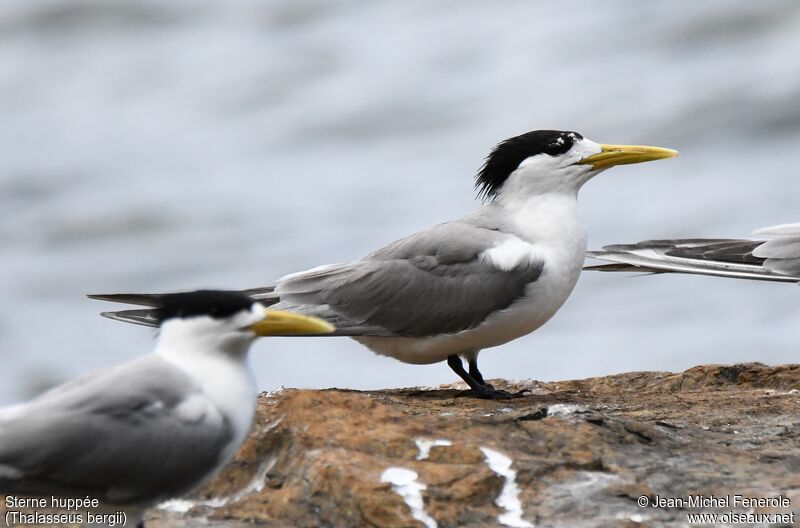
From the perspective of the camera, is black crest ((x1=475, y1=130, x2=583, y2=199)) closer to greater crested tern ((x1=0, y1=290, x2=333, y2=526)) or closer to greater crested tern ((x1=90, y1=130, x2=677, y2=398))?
greater crested tern ((x1=90, y1=130, x2=677, y2=398))

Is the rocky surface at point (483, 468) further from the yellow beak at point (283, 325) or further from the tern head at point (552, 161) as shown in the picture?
the tern head at point (552, 161)

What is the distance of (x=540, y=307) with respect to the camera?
267 inches

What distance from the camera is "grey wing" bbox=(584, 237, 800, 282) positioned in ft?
25.4

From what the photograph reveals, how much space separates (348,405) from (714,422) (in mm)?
1449

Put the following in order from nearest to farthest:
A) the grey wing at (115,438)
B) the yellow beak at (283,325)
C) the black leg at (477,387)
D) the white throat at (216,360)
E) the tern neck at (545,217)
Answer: the grey wing at (115,438) < the white throat at (216,360) < the yellow beak at (283,325) < the black leg at (477,387) < the tern neck at (545,217)

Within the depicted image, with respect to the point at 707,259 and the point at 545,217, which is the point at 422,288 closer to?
the point at 545,217

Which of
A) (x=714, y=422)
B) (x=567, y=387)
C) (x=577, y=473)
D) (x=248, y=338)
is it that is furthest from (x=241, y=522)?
(x=567, y=387)

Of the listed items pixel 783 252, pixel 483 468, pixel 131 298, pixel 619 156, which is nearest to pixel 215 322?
pixel 483 468

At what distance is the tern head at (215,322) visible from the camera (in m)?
4.62

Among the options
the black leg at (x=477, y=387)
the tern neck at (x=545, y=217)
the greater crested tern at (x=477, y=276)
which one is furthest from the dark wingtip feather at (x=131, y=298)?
the tern neck at (x=545, y=217)

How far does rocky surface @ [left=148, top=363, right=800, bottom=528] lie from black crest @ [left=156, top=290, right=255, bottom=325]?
2.35 feet

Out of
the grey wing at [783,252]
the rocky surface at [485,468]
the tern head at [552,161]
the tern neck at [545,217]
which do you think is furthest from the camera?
the grey wing at [783,252]

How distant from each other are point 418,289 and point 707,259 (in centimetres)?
179

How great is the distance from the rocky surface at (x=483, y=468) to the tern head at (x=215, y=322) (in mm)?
623
